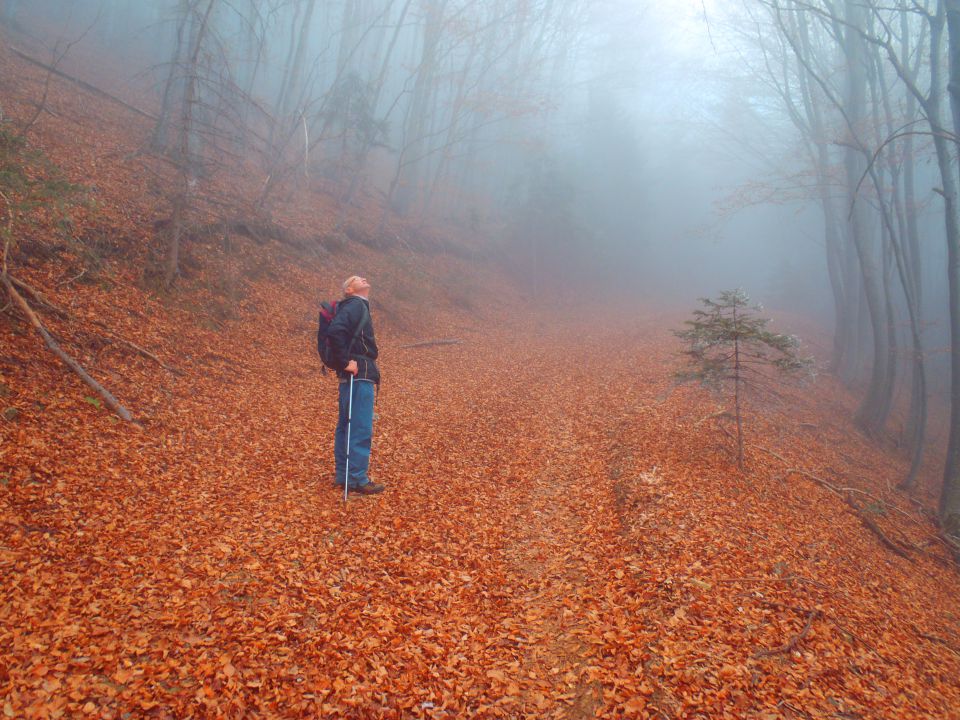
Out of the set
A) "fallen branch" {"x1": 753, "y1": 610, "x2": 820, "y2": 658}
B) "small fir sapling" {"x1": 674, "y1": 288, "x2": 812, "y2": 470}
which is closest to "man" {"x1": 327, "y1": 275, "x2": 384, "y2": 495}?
"fallen branch" {"x1": 753, "y1": 610, "x2": 820, "y2": 658}

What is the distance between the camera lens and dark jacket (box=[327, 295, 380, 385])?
5.22 metres

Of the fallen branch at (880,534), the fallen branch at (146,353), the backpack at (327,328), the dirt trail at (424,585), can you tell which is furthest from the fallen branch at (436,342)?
the fallen branch at (880,534)

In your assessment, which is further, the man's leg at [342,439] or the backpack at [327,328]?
the man's leg at [342,439]

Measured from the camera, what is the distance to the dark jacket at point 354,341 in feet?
17.1

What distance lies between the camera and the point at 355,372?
5250mm

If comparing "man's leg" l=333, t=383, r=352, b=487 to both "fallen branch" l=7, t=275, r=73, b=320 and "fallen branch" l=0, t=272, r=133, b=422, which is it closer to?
"fallen branch" l=0, t=272, r=133, b=422

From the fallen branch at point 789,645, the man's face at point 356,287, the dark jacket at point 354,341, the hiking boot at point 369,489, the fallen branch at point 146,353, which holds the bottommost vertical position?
the fallen branch at point 789,645

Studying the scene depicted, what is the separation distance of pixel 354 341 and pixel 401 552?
2080mm

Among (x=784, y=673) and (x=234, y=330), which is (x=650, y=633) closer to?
(x=784, y=673)

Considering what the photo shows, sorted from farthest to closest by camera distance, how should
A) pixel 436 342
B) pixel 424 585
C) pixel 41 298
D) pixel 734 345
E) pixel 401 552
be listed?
pixel 436 342
pixel 734 345
pixel 41 298
pixel 401 552
pixel 424 585

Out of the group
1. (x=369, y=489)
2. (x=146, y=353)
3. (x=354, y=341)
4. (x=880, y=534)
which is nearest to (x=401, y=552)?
(x=369, y=489)

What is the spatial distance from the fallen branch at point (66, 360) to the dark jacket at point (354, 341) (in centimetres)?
246

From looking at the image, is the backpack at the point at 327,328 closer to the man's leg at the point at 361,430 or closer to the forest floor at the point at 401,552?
the man's leg at the point at 361,430

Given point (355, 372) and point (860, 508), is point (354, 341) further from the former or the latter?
point (860, 508)
